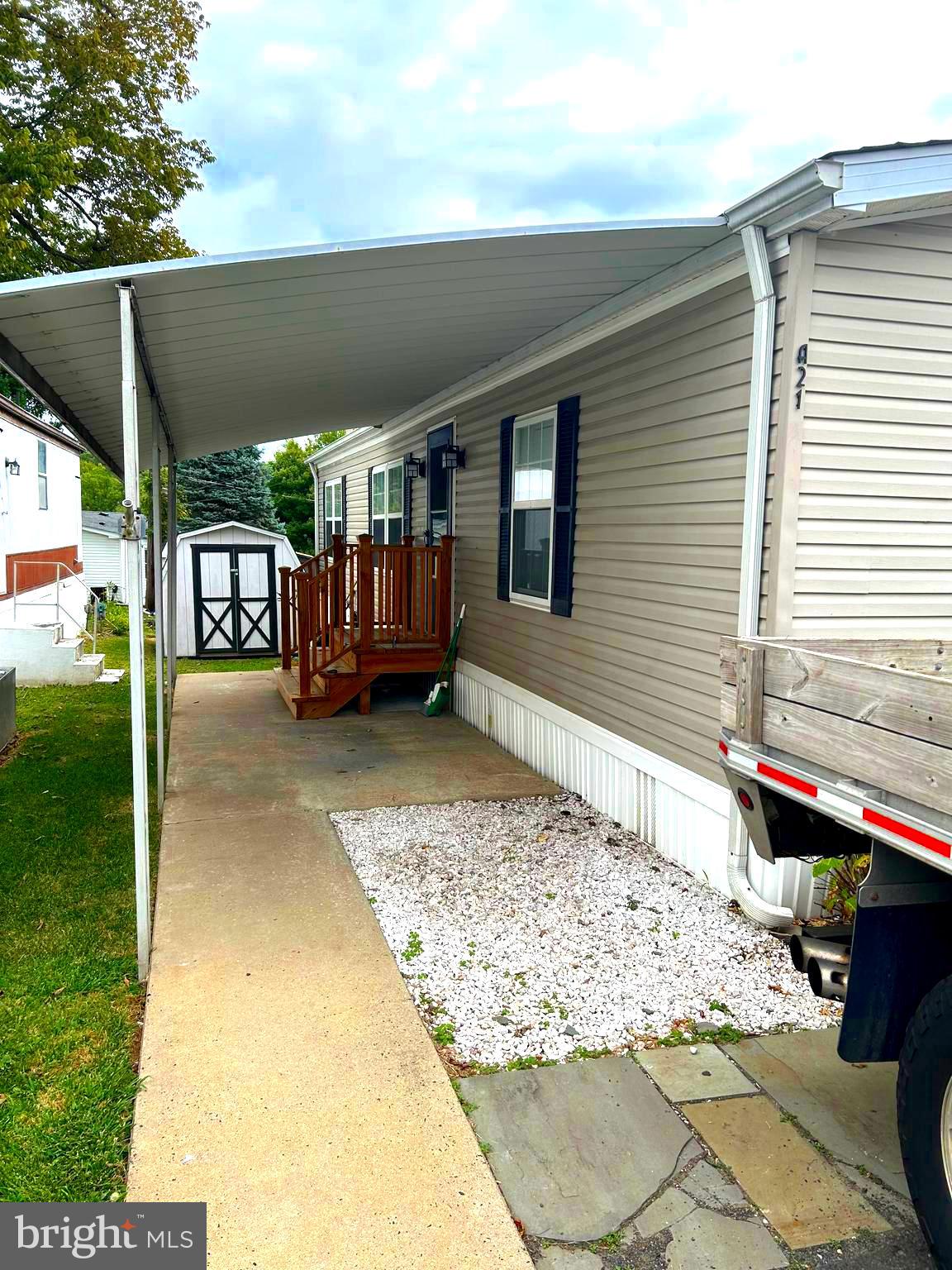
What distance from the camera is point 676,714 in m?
4.25

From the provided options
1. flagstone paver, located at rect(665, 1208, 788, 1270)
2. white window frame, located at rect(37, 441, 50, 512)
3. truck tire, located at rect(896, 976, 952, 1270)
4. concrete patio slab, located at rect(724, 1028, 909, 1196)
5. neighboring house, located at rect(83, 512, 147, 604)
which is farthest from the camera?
neighboring house, located at rect(83, 512, 147, 604)

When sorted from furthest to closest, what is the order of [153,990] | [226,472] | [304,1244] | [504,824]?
[226,472] < [504,824] < [153,990] < [304,1244]

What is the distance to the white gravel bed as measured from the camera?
2916 millimetres

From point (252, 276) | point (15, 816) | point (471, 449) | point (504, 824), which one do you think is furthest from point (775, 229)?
point (15, 816)

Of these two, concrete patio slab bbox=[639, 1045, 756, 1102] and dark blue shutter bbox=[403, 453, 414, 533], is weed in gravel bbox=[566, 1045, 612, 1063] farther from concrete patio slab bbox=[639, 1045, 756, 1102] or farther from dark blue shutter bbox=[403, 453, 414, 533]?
dark blue shutter bbox=[403, 453, 414, 533]

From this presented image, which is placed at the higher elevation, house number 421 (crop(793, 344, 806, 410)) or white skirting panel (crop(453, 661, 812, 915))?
house number 421 (crop(793, 344, 806, 410))

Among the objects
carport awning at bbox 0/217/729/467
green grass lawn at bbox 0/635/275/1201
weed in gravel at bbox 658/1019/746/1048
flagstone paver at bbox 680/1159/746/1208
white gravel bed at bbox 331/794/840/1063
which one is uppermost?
carport awning at bbox 0/217/729/467

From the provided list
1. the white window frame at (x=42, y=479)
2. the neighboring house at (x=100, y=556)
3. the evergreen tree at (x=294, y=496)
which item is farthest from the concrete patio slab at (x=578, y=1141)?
the evergreen tree at (x=294, y=496)

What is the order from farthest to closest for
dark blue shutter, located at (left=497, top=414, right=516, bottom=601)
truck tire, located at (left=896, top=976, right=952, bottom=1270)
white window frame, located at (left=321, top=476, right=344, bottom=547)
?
white window frame, located at (left=321, top=476, right=344, bottom=547) < dark blue shutter, located at (left=497, top=414, right=516, bottom=601) < truck tire, located at (left=896, top=976, right=952, bottom=1270)

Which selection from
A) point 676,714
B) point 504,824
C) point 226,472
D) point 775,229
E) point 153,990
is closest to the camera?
point 153,990

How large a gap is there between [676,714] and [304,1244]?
114 inches

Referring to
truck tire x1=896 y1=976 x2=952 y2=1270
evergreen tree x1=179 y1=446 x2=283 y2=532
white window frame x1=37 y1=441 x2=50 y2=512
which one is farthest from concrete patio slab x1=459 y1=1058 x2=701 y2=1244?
evergreen tree x1=179 y1=446 x2=283 y2=532

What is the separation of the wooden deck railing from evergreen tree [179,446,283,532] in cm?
1523

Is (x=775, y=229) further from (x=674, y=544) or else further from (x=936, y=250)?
(x=674, y=544)
